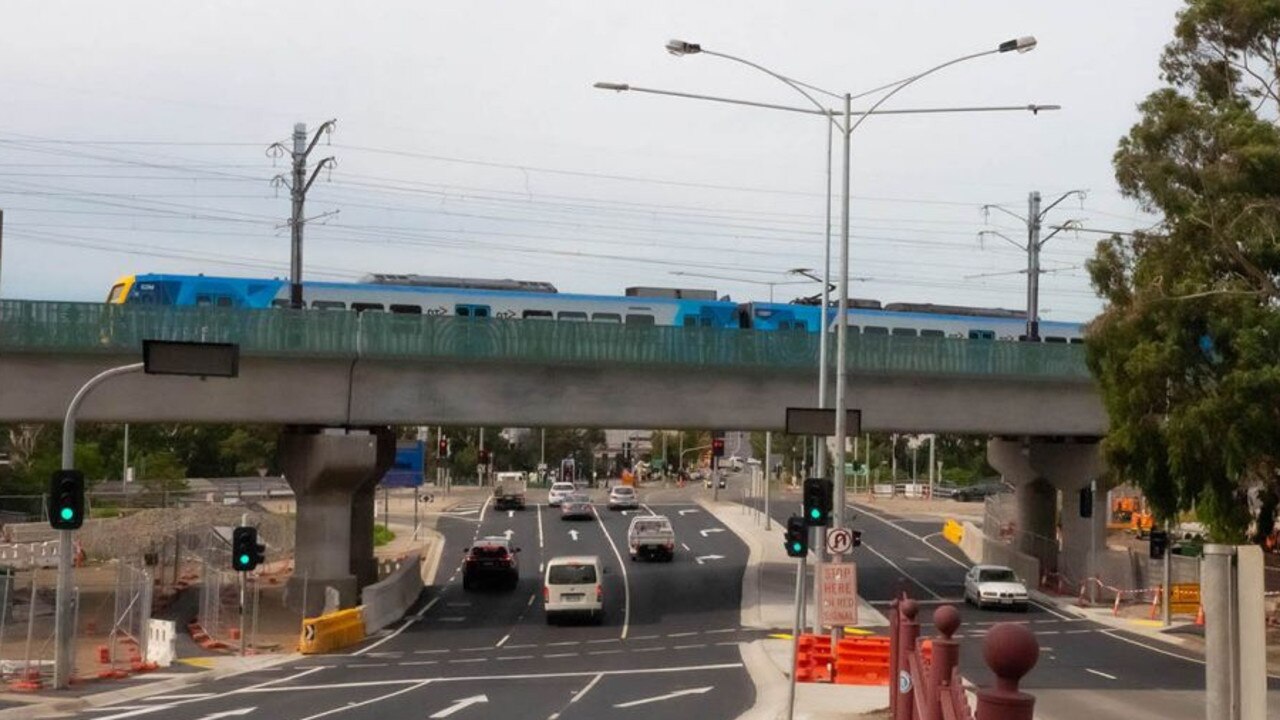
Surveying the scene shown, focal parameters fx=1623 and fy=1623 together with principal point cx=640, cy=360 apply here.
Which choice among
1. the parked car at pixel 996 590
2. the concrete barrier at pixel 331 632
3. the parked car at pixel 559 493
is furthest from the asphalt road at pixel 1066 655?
the parked car at pixel 559 493

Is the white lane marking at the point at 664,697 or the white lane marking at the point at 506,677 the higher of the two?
the white lane marking at the point at 664,697

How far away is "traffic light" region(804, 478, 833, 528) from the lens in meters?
27.5

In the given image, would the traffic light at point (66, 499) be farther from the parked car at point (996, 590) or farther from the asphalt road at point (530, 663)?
the parked car at point (996, 590)

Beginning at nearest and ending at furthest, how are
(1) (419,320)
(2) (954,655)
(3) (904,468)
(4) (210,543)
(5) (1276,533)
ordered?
(2) (954,655) → (1) (419,320) → (4) (210,543) → (5) (1276,533) → (3) (904,468)

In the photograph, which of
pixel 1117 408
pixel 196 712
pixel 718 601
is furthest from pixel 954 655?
pixel 718 601

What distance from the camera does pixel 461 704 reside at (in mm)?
26812

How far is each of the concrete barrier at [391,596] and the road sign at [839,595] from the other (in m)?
18.9

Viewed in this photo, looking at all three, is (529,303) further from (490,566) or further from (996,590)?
(996,590)

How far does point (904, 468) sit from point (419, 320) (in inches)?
4978

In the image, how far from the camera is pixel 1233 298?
37.8 m

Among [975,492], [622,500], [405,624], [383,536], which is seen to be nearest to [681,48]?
[405,624]

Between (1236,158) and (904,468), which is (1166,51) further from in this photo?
(904,468)

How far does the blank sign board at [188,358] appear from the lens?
2538 centimetres

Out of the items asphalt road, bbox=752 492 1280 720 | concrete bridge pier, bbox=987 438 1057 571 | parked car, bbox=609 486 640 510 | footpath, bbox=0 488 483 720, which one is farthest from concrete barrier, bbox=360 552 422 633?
parked car, bbox=609 486 640 510
